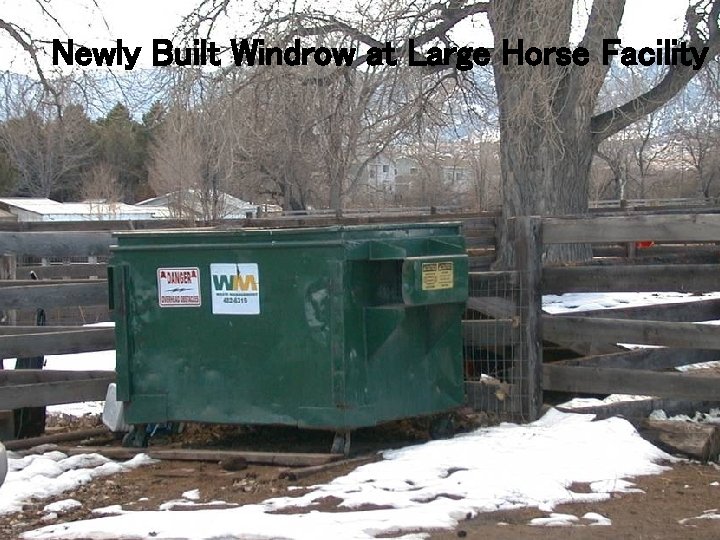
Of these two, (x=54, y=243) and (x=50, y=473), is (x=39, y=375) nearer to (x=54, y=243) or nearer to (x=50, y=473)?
(x=54, y=243)

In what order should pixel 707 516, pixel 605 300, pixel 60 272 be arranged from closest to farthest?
pixel 707 516
pixel 60 272
pixel 605 300

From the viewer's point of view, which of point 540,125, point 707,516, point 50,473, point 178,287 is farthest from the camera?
point 540,125

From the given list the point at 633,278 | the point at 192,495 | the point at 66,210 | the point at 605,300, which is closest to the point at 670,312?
the point at 633,278

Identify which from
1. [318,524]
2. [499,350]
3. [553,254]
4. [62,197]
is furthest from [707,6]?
[62,197]

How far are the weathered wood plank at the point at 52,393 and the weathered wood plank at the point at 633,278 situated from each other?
351 cm

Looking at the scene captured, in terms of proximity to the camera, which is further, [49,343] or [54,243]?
[54,243]

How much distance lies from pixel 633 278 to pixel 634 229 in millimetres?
566

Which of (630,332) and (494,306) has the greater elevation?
(494,306)

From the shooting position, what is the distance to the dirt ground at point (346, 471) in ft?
18.5

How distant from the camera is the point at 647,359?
842cm

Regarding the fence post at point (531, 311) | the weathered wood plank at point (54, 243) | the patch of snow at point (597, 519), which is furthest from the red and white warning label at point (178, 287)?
the patch of snow at point (597, 519)

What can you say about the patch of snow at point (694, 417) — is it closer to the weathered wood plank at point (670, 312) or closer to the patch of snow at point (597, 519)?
the weathered wood plank at point (670, 312)

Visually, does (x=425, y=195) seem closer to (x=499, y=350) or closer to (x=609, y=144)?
(x=609, y=144)

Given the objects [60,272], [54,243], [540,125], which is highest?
[540,125]
